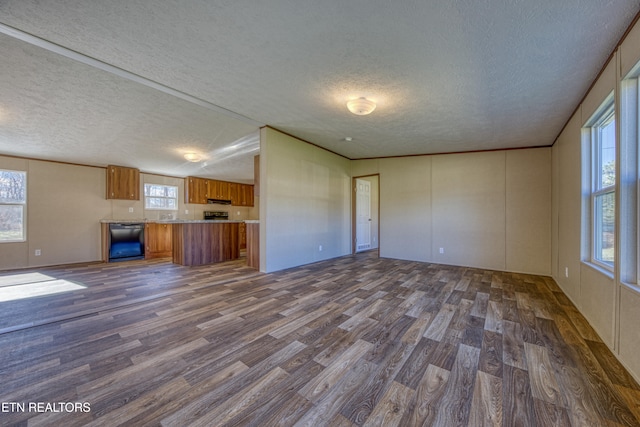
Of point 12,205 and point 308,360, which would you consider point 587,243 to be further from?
point 12,205

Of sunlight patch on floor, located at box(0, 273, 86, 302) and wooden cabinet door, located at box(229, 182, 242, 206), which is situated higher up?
wooden cabinet door, located at box(229, 182, 242, 206)

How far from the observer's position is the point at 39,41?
79.0 inches

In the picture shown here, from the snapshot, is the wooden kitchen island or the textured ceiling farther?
the wooden kitchen island

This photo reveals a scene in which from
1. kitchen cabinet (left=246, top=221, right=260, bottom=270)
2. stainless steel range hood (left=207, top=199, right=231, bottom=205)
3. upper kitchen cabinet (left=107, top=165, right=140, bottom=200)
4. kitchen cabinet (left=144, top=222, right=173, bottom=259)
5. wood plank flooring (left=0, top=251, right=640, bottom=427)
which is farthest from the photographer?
stainless steel range hood (left=207, top=199, right=231, bottom=205)

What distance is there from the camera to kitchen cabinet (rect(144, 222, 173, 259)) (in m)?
6.46

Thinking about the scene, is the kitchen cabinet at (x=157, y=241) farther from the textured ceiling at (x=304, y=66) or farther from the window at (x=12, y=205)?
the textured ceiling at (x=304, y=66)

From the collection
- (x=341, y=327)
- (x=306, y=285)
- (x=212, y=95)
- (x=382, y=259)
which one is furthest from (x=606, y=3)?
(x=382, y=259)

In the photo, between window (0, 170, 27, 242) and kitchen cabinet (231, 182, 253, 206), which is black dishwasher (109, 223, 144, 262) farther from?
kitchen cabinet (231, 182, 253, 206)

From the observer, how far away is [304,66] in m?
2.37

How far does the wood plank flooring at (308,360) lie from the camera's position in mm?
1302

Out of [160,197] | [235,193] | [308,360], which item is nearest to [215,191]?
[235,193]

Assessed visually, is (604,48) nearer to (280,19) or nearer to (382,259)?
(280,19)

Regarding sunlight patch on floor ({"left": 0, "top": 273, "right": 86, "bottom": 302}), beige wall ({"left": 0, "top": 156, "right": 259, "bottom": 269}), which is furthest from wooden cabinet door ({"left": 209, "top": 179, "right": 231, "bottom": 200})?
sunlight patch on floor ({"left": 0, "top": 273, "right": 86, "bottom": 302})

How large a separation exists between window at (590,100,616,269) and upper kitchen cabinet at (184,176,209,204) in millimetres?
8689
